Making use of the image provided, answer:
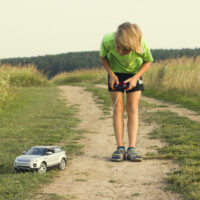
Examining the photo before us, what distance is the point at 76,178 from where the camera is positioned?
4.35 metres

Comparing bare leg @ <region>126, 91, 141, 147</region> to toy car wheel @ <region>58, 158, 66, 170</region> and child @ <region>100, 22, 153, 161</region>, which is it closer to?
child @ <region>100, 22, 153, 161</region>

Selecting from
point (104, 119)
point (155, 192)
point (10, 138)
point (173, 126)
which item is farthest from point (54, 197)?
point (104, 119)

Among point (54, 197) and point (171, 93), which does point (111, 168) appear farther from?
point (171, 93)

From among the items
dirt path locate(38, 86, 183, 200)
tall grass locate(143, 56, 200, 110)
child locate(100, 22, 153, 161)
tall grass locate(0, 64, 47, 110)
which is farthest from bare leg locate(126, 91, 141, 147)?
tall grass locate(0, 64, 47, 110)

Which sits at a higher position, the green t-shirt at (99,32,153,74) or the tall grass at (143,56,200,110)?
the green t-shirt at (99,32,153,74)

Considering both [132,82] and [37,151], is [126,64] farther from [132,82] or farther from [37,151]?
[37,151]

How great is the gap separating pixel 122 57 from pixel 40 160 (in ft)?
5.77

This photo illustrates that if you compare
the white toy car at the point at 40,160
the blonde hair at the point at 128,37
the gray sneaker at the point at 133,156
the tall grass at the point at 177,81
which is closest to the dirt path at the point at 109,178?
the gray sneaker at the point at 133,156

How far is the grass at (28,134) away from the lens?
4.00 m

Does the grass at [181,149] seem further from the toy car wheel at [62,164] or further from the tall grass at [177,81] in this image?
the tall grass at [177,81]

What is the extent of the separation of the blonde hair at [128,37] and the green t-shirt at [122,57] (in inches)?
8.4

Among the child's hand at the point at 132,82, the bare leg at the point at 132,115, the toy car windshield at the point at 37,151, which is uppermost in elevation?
the child's hand at the point at 132,82

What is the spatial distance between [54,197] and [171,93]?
11.9 metres

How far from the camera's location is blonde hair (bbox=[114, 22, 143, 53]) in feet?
14.7
